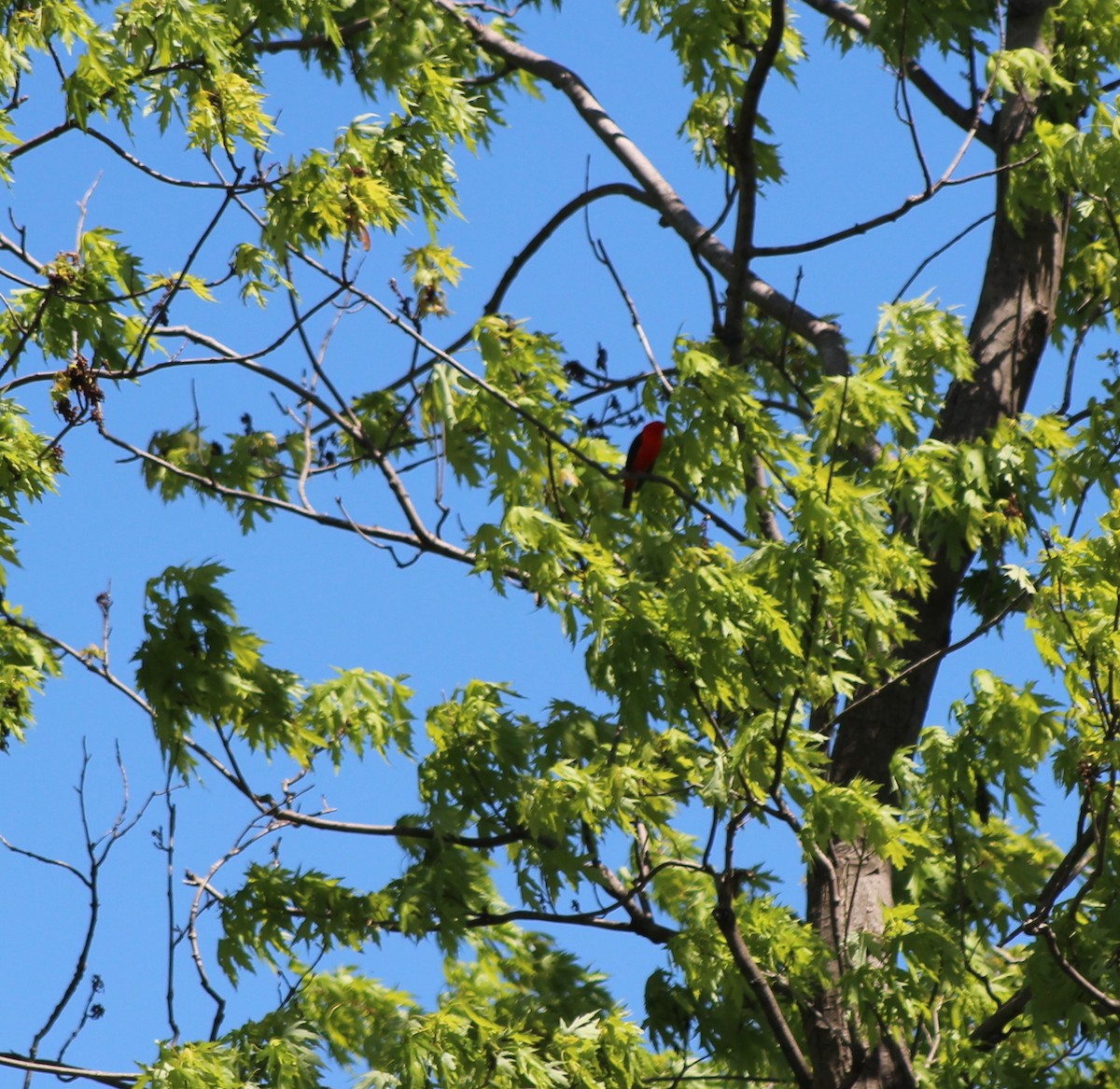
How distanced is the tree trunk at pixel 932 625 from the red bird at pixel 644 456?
122 cm

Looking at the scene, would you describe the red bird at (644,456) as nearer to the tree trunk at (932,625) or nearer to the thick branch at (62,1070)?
the tree trunk at (932,625)

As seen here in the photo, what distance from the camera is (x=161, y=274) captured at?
707 cm

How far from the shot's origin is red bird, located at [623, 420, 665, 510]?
20.2 ft

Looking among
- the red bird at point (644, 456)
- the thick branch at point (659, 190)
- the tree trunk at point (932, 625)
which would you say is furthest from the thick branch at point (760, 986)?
the thick branch at point (659, 190)

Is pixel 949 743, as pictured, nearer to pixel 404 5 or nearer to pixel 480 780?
pixel 480 780

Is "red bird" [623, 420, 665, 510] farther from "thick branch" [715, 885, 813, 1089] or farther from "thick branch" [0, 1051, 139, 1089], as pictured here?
"thick branch" [0, 1051, 139, 1089]

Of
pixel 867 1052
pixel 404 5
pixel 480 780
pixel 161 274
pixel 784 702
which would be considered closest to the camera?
pixel 784 702

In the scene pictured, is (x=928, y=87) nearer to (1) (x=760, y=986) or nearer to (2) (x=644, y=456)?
(2) (x=644, y=456)

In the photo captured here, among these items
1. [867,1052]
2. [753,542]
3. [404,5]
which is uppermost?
[404,5]

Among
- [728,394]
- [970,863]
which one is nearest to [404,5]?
[728,394]

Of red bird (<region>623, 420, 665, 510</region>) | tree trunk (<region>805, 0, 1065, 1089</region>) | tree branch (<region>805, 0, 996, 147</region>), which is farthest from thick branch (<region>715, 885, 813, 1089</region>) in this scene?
tree branch (<region>805, 0, 996, 147</region>)

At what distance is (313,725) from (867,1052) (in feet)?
8.82

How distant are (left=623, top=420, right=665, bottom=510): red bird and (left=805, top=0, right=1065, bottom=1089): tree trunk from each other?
122cm

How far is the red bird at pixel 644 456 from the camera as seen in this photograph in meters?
6.17
